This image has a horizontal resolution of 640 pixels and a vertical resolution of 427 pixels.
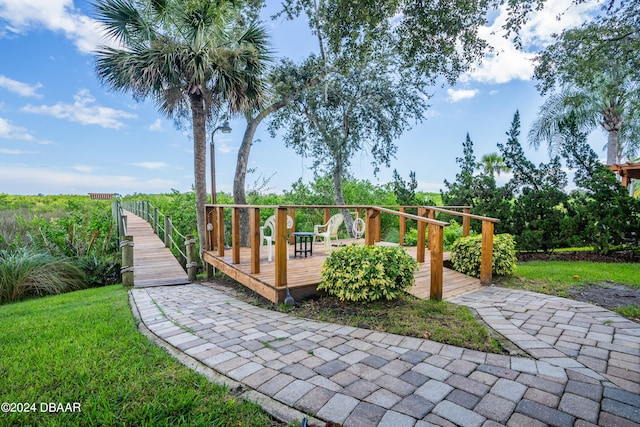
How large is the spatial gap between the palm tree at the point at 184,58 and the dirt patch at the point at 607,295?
704 centimetres

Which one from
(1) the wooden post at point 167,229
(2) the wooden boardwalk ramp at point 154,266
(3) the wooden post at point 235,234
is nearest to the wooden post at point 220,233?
→ (3) the wooden post at point 235,234

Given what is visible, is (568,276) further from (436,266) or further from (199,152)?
(199,152)

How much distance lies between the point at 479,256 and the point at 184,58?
277 inches

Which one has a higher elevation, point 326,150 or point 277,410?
point 326,150

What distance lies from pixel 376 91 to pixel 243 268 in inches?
276

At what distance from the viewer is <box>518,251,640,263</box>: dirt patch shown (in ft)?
23.0

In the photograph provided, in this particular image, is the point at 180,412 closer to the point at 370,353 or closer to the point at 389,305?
the point at 370,353

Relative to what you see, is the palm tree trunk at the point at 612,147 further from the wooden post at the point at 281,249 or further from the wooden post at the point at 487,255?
the wooden post at the point at 281,249

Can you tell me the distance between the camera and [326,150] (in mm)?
10484

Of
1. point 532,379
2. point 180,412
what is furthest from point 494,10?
point 180,412

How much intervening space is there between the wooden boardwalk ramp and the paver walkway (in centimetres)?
286

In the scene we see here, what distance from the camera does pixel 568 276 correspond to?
17.6 ft

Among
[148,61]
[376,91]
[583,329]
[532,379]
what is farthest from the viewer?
[376,91]

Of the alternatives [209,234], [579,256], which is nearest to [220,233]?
[209,234]
